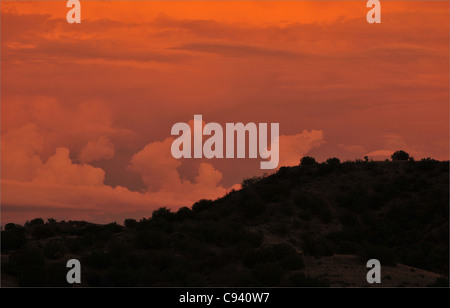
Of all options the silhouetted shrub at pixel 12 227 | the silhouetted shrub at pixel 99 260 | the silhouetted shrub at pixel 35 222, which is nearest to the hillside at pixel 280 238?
the silhouetted shrub at pixel 99 260

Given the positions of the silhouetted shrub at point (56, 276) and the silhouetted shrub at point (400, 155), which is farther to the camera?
the silhouetted shrub at point (400, 155)

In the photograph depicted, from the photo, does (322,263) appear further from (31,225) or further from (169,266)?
(31,225)

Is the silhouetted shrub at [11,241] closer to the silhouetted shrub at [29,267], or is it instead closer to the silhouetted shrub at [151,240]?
the silhouetted shrub at [29,267]

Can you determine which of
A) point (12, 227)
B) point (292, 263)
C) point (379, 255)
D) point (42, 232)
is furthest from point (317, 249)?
point (12, 227)

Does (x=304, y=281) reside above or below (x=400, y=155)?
below

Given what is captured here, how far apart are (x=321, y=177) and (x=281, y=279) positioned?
37141 mm

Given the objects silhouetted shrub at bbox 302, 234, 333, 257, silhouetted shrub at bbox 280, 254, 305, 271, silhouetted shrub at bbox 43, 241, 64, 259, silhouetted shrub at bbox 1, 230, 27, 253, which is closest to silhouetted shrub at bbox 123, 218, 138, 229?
silhouetted shrub at bbox 1, 230, 27, 253

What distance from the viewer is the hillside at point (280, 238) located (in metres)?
39.2

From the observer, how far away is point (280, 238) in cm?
5609

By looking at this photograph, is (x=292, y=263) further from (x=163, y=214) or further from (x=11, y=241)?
(x=163, y=214)

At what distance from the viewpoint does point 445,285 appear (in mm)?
36906

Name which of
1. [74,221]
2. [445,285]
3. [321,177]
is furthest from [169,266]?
[321,177]

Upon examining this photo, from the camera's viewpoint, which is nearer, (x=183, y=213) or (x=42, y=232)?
(x=42, y=232)
